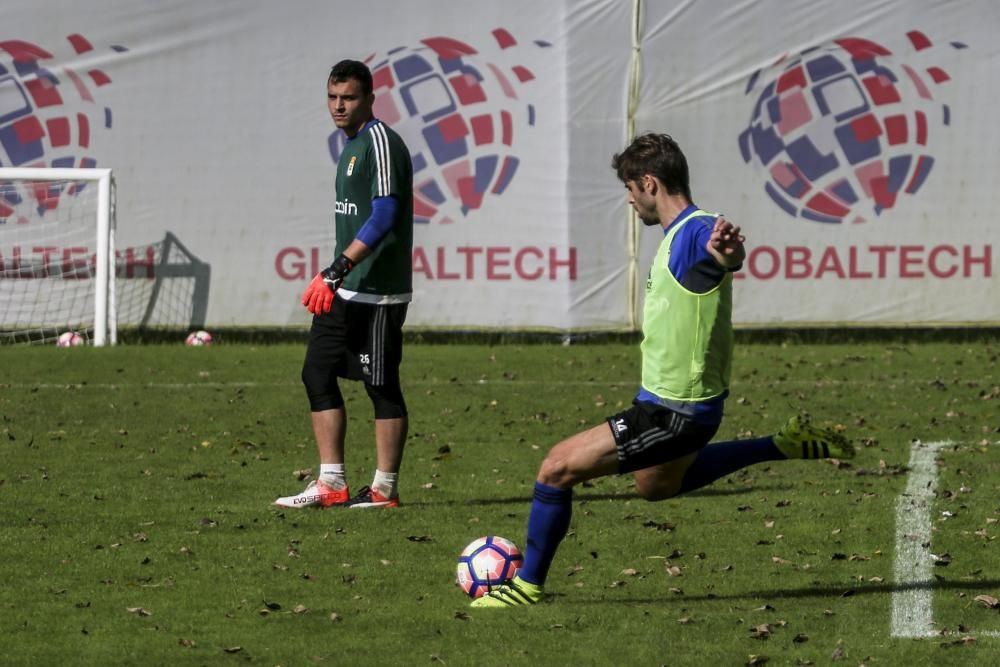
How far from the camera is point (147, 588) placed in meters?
7.67

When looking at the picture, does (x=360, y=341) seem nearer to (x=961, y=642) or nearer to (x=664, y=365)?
(x=664, y=365)

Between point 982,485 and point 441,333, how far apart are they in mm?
8874

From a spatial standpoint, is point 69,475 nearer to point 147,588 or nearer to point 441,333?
point 147,588

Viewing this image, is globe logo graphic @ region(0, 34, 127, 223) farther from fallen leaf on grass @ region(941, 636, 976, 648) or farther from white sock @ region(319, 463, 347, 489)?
fallen leaf on grass @ region(941, 636, 976, 648)

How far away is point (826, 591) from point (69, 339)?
12.0m

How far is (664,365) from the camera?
279 inches

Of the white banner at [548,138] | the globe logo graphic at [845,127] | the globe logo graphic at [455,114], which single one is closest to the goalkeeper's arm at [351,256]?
the white banner at [548,138]

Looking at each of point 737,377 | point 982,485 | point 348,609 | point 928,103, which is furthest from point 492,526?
point 928,103

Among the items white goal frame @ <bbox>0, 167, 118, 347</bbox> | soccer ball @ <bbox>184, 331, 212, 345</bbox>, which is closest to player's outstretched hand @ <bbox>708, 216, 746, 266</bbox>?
white goal frame @ <bbox>0, 167, 118, 347</bbox>

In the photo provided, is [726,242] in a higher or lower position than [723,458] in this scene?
higher

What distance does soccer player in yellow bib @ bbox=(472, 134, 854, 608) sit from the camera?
7000 millimetres

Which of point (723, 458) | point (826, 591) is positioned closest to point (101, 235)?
point (723, 458)

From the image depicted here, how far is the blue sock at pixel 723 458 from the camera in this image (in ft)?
24.8

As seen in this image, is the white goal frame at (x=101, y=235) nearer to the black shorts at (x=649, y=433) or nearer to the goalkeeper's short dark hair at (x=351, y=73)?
the goalkeeper's short dark hair at (x=351, y=73)
